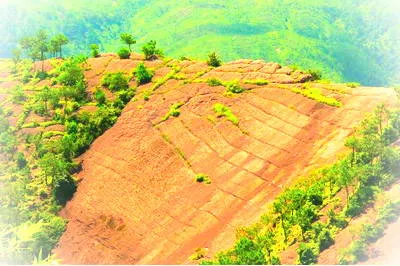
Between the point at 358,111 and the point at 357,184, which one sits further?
the point at 358,111

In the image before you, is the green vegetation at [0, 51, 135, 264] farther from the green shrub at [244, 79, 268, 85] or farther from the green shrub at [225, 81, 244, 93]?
the green shrub at [244, 79, 268, 85]

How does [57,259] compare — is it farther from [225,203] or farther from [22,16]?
[22,16]

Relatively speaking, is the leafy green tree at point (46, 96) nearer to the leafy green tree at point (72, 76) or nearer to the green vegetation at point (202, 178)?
the leafy green tree at point (72, 76)

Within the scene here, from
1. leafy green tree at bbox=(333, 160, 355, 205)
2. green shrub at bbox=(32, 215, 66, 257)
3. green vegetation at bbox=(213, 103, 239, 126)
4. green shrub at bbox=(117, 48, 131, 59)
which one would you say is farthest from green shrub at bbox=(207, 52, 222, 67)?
leafy green tree at bbox=(333, 160, 355, 205)

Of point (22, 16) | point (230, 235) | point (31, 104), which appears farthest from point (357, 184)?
point (22, 16)

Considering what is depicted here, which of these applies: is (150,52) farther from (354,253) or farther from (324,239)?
(354,253)

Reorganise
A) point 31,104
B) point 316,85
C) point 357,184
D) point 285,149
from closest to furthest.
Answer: point 357,184, point 285,149, point 316,85, point 31,104
